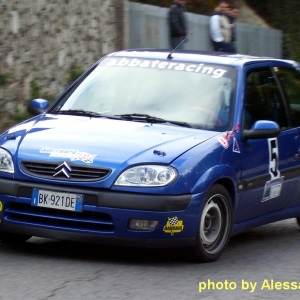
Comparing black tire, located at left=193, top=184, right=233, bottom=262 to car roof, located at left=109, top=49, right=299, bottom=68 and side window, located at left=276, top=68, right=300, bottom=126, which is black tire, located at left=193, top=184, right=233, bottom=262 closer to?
car roof, located at left=109, top=49, right=299, bottom=68

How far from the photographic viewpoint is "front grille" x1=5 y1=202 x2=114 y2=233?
646 cm

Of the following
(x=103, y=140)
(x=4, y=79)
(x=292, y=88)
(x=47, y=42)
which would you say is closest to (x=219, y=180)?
(x=103, y=140)

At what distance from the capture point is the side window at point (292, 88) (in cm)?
849

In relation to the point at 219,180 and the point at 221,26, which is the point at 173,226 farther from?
the point at 221,26

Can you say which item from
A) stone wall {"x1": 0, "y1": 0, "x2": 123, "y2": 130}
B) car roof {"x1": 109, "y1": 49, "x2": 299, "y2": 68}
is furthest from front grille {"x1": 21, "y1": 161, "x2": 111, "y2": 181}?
stone wall {"x1": 0, "y1": 0, "x2": 123, "y2": 130}

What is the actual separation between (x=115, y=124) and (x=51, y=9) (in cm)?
728

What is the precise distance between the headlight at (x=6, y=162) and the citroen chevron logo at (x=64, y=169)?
15.2 inches

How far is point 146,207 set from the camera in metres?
6.35

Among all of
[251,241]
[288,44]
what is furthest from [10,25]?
[288,44]

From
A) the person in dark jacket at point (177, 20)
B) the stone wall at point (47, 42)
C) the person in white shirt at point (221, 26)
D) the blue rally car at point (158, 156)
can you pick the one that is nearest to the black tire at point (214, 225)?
the blue rally car at point (158, 156)

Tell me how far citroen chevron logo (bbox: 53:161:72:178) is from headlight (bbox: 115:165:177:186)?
1.18ft

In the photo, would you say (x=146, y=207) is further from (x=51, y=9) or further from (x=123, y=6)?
(x=123, y=6)

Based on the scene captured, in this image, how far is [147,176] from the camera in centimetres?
643

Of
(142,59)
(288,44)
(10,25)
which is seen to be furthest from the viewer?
(288,44)
